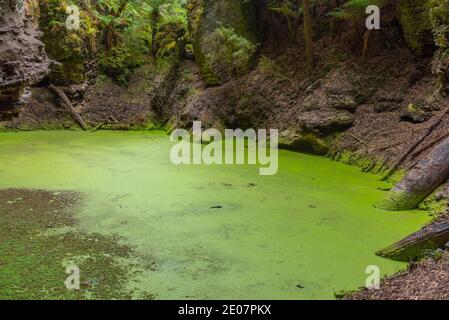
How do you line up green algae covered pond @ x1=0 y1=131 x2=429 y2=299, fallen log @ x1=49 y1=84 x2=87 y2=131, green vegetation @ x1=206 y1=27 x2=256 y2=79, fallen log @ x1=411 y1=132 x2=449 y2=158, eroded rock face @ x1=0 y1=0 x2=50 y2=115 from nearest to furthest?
green algae covered pond @ x1=0 y1=131 x2=429 y2=299 < eroded rock face @ x1=0 y1=0 x2=50 y2=115 < fallen log @ x1=411 y1=132 x2=449 y2=158 < green vegetation @ x1=206 y1=27 x2=256 y2=79 < fallen log @ x1=49 y1=84 x2=87 y2=131

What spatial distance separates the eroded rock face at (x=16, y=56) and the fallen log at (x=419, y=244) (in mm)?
3783

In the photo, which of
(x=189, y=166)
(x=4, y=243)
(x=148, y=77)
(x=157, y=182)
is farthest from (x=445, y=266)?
(x=148, y=77)

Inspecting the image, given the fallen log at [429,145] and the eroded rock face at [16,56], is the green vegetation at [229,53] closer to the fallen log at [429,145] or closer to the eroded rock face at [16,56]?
the fallen log at [429,145]

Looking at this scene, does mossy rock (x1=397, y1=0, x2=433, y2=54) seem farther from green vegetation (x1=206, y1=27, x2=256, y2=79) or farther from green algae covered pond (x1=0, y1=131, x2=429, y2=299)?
green vegetation (x1=206, y1=27, x2=256, y2=79)

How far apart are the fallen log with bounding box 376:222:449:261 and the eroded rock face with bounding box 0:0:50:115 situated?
3.78 m

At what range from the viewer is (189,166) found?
23.4ft

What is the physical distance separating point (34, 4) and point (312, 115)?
24.7ft

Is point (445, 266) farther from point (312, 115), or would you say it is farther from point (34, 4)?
point (34, 4)

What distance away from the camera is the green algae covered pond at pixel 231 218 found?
10.6ft

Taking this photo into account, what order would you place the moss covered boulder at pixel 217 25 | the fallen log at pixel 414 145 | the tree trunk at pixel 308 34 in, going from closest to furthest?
the fallen log at pixel 414 145
the tree trunk at pixel 308 34
the moss covered boulder at pixel 217 25

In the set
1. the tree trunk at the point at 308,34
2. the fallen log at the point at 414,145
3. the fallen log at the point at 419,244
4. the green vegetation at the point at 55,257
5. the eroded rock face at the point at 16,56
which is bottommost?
the green vegetation at the point at 55,257

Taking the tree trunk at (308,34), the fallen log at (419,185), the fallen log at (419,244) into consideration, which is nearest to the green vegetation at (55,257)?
the fallen log at (419,244)

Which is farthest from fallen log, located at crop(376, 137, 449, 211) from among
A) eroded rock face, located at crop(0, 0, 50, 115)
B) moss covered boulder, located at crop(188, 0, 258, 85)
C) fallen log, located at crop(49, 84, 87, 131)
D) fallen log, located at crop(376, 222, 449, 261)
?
fallen log, located at crop(49, 84, 87, 131)

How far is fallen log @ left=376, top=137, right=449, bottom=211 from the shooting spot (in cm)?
489
